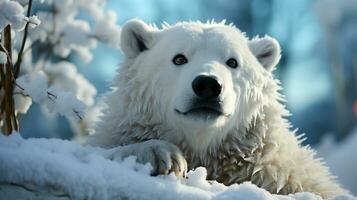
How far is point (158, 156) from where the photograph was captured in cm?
338

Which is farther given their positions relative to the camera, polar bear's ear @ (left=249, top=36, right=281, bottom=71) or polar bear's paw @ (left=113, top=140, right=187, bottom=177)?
polar bear's ear @ (left=249, top=36, right=281, bottom=71)

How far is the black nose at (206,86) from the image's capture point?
3.92 metres

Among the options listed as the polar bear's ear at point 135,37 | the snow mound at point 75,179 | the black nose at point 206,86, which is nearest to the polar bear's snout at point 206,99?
the black nose at point 206,86

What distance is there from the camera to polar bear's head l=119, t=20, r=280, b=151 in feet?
13.2

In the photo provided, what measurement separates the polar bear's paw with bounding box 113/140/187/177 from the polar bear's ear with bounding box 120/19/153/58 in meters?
1.27

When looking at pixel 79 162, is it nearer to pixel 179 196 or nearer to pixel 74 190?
pixel 74 190

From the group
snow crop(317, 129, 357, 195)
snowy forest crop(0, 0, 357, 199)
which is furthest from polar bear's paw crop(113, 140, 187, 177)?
snow crop(317, 129, 357, 195)

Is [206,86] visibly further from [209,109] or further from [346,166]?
[346,166]

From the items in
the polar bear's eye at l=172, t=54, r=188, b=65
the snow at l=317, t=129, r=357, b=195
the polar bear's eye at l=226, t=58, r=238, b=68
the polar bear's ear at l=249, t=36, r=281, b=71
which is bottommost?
the polar bear's eye at l=172, t=54, r=188, b=65

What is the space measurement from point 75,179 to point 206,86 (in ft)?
3.92

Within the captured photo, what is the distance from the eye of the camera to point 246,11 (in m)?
18.8

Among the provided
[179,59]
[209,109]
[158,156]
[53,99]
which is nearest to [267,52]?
[179,59]

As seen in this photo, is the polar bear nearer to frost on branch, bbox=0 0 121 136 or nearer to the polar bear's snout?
the polar bear's snout

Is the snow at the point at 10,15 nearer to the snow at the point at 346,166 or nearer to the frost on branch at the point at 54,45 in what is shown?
the frost on branch at the point at 54,45
